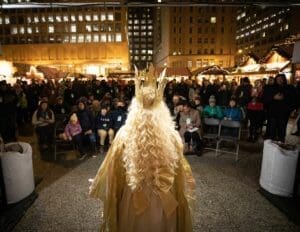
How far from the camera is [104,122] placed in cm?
750

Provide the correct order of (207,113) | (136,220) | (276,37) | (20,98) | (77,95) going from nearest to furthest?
(136,220) < (207,113) < (20,98) < (77,95) < (276,37)

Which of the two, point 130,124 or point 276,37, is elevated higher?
point 276,37

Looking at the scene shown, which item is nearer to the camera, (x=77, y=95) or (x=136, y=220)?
(x=136, y=220)

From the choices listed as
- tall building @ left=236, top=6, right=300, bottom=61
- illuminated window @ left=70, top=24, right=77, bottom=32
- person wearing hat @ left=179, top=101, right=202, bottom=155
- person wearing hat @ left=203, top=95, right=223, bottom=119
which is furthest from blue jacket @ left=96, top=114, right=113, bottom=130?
tall building @ left=236, top=6, right=300, bottom=61

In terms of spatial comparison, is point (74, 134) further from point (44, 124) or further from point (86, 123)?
point (44, 124)

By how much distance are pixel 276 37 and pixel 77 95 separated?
256 feet

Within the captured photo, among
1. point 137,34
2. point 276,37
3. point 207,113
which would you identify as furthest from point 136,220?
point 137,34

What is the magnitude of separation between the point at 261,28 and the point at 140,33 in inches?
3166

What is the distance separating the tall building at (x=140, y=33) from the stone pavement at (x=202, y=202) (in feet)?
470

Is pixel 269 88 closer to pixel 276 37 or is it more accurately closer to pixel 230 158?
pixel 230 158

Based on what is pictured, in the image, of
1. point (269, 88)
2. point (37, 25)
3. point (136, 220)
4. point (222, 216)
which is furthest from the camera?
point (37, 25)

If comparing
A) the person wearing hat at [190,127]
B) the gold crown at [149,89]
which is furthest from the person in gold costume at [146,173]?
the person wearing hat at [190,127]

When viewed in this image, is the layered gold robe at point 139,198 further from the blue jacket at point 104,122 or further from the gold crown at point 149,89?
the blue jacket at point 104,122

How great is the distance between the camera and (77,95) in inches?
478
